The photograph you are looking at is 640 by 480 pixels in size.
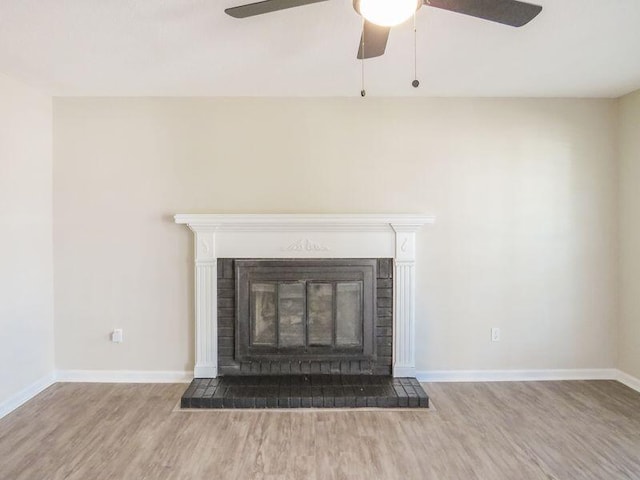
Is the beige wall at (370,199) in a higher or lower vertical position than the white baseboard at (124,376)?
higher

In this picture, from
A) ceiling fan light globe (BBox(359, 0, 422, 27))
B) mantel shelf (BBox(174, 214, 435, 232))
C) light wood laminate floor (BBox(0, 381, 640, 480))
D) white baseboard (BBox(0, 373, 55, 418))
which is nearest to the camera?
ceiling fan light globe (BBox(359, 0, 422, 27))

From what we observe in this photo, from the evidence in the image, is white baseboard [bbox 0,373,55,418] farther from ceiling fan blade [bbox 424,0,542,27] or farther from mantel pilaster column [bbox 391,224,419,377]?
ceiling fan blade [bbox 424,0,542,27]

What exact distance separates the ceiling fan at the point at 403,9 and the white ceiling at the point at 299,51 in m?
0.44

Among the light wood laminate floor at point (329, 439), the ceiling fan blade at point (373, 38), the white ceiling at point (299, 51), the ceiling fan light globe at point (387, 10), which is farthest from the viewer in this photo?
the light wood laminate floor at point (329, 439)

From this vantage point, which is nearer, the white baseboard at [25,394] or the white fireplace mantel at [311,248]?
the white baseboard at [25,394]

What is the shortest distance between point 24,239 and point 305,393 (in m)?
2.46

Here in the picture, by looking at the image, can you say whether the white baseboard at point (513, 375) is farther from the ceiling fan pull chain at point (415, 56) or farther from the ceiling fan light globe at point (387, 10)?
the ceiling fan light globe at point (387, 10)

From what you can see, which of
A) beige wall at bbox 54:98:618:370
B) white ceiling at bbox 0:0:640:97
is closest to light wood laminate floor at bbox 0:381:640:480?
beige wall at bbox 54:98:618:370

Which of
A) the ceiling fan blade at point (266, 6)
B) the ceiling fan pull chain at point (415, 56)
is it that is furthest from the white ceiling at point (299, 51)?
the ceiling fan blade at point (266, 6)

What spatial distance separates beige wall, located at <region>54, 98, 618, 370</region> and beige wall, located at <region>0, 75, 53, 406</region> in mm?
107

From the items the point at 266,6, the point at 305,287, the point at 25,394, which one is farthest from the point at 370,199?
the point at 25,394

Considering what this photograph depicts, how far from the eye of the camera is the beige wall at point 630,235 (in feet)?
9.99

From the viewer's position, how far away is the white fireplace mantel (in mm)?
3057

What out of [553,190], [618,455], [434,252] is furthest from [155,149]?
[618,455]
